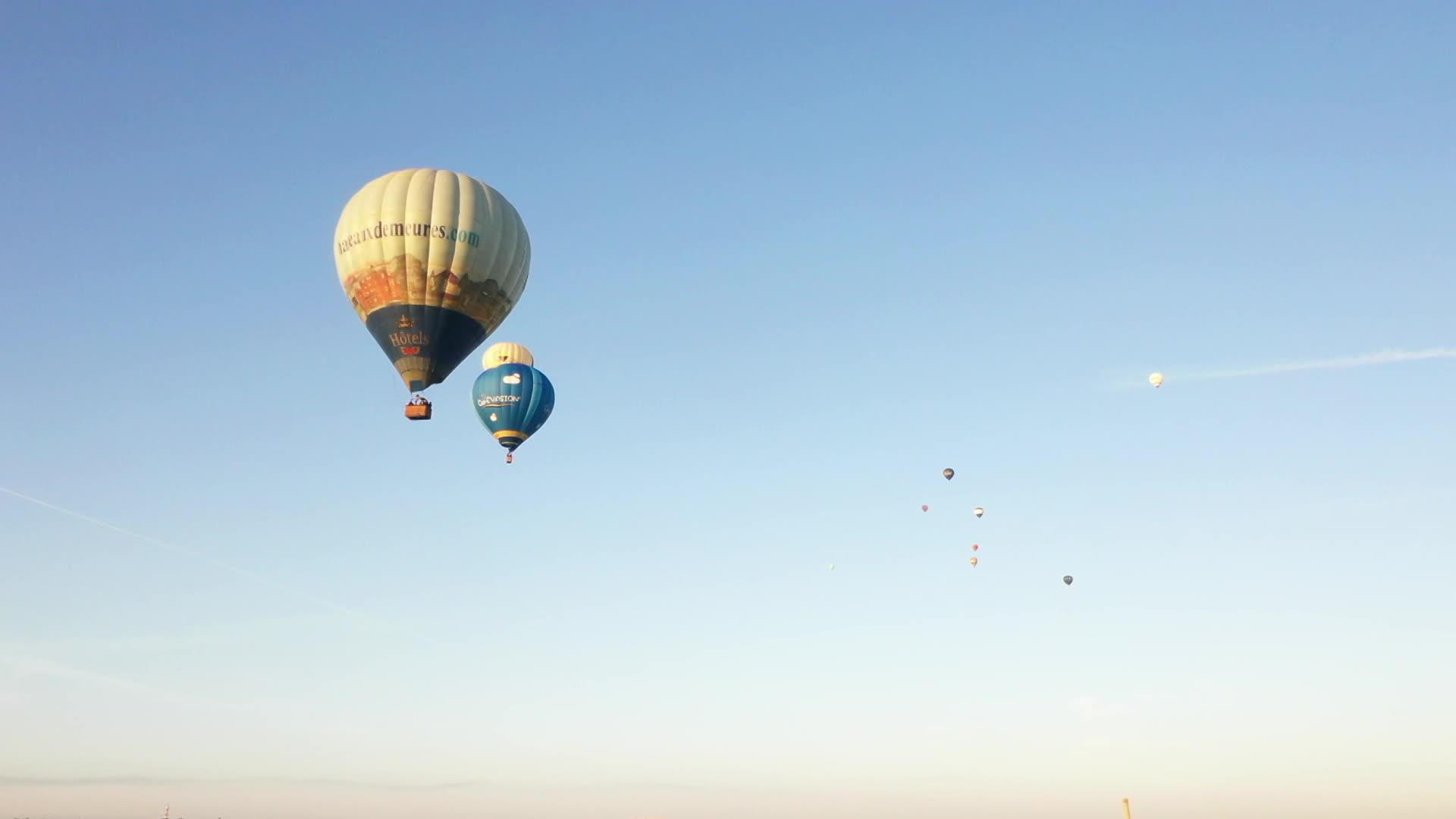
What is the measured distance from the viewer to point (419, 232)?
234 ft

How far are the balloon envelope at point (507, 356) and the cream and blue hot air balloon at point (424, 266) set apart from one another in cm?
1339

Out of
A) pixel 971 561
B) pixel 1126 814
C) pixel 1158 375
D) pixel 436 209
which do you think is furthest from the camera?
pixel 971 561

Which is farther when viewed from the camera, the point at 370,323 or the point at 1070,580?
the point at 1070,580

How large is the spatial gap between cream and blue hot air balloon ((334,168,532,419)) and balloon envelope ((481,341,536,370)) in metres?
13.4

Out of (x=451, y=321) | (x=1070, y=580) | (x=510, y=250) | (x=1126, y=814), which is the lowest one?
(x=1126, y=814)

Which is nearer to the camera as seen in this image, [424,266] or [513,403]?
[424,266]

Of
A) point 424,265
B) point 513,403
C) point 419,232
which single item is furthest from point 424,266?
point 513,403

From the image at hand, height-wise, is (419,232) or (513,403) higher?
(419,232)

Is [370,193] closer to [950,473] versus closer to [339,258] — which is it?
[339,258]

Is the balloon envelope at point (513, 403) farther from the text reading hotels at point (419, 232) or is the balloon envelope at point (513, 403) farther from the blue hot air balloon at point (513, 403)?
the text reading hotels at point (419, 232)

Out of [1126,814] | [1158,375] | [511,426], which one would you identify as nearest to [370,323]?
[511,426]

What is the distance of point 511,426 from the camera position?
83.6 m

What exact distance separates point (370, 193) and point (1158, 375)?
183 ft

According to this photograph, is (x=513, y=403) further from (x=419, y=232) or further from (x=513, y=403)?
(x=419, y=232)
